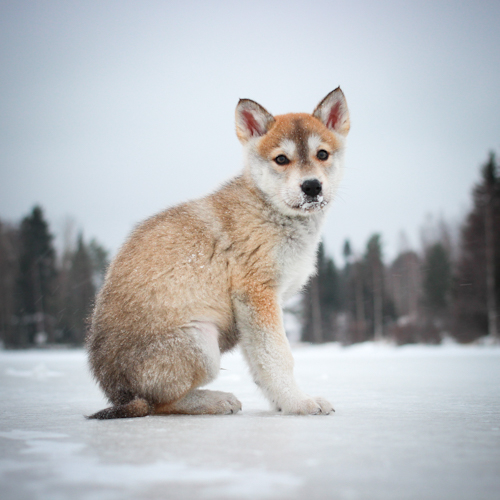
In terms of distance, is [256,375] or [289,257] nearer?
[256,375]

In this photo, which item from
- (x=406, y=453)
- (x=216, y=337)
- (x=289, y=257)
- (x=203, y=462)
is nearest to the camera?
(x=203, y=462)

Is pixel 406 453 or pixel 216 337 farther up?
pixel 216 337

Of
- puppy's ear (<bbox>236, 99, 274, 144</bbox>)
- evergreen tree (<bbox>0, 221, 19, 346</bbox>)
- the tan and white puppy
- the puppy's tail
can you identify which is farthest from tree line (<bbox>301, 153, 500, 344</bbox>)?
evergreen tree (<bbox>0, 221, 19, 346</bbox>)

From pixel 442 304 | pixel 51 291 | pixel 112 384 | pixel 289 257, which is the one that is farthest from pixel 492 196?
pixel 51 291

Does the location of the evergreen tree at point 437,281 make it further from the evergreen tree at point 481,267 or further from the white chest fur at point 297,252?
the white chest fur at point 297,252

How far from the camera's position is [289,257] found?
12.8ft

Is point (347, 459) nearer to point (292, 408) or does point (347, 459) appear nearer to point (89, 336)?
point (292, 408)

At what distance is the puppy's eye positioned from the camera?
164 inches

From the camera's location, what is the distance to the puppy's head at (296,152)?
3.99 meters

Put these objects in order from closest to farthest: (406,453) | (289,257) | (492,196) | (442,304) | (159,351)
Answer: (406,453) → (159,351) → (289,257) → (492,196) → (442,304)

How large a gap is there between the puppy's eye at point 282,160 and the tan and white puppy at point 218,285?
1cm

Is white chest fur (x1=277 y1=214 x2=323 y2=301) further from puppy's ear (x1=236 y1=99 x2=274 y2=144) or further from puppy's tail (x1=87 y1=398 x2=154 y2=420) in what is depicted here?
puppy's tail (x1=87 y1=398 x2=154 y2=420)

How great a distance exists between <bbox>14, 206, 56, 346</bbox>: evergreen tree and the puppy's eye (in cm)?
2929

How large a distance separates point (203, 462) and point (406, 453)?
0.95 metres
